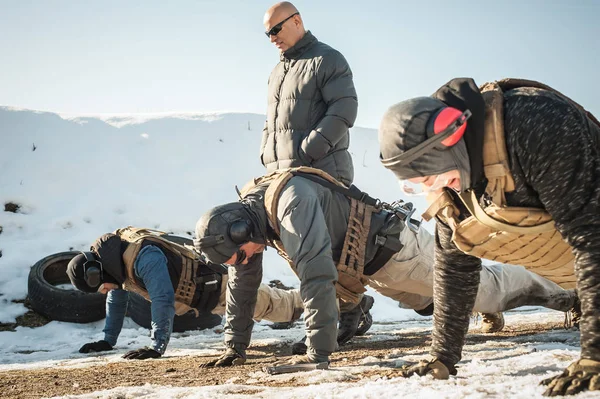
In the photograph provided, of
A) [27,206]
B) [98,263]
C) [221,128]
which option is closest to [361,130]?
[221,128]

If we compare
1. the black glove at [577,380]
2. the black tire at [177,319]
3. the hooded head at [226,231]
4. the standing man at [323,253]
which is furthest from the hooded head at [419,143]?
the black tire at [177,319]

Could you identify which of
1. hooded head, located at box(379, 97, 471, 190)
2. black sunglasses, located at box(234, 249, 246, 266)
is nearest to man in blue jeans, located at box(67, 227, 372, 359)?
black sunglasses, located at box(234, 249, 246, 266)

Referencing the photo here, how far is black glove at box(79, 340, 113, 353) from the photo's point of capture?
577 centimetres

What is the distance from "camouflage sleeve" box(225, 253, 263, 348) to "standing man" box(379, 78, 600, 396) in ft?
6.25

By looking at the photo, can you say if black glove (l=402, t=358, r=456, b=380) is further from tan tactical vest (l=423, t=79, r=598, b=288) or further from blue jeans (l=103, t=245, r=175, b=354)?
blue jeans (l=103, t=245, r=175, b=354)

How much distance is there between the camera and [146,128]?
48.6 feet

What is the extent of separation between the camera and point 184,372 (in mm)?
3877

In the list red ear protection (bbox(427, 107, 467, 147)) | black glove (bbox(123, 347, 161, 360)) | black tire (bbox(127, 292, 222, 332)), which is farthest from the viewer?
black tire (bbox(127, 292, 222, 332))

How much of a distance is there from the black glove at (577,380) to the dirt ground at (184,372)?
95 cm

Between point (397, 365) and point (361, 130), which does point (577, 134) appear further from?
point (361, 130)

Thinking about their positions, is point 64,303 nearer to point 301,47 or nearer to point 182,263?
point 182,263

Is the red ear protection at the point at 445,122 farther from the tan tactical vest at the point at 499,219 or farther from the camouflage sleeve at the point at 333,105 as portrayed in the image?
the camouflage sleeve at the point at 333,105

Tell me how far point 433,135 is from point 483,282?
2752 mm

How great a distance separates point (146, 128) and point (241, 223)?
11393 millimetres
